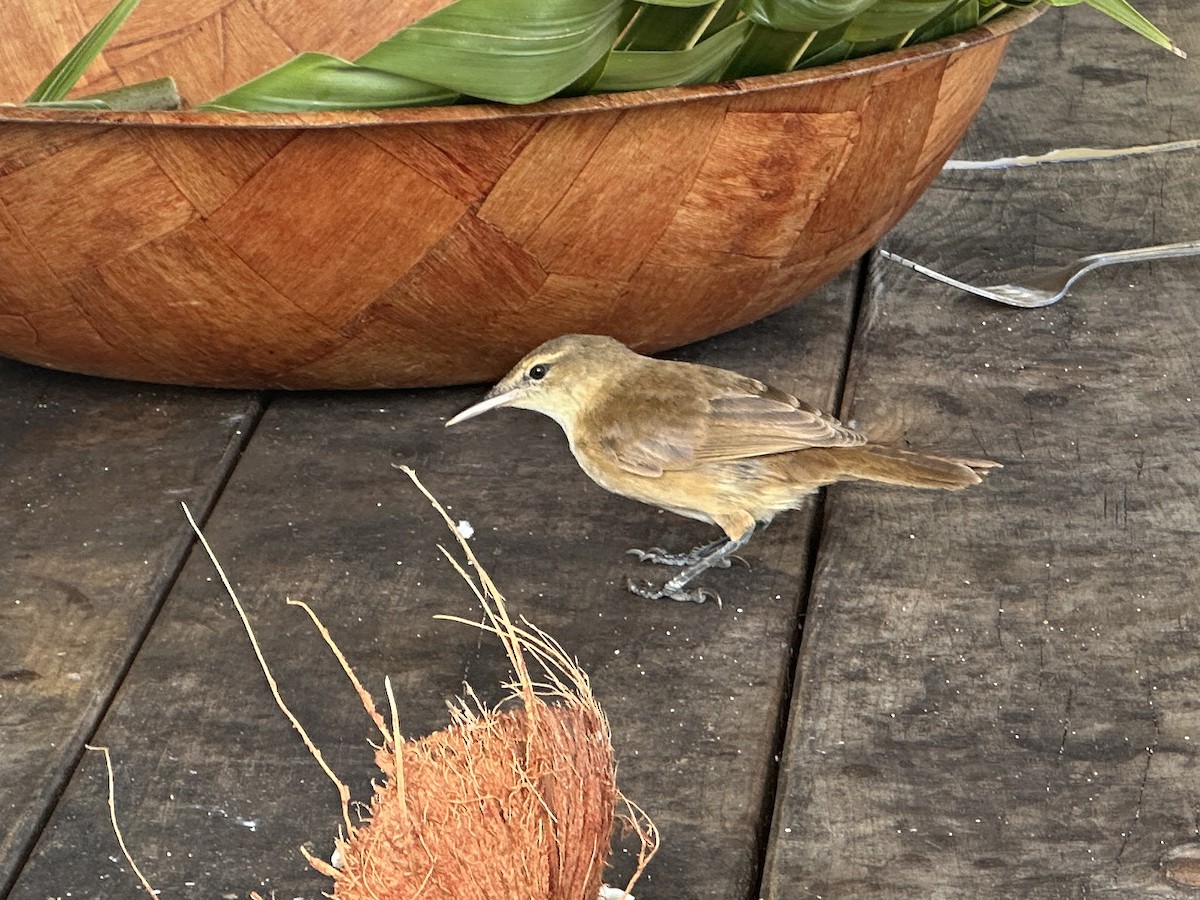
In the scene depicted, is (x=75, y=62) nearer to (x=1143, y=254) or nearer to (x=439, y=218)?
(x=439, y=218)

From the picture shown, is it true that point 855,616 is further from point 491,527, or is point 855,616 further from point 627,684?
point 491,527

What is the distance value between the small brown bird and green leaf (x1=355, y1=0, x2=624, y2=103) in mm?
334

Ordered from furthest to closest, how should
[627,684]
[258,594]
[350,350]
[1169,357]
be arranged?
[1169,357] < [350,350] < [258,594] < [627,684]

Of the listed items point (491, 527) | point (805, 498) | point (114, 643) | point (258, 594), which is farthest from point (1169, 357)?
point (114, 643)

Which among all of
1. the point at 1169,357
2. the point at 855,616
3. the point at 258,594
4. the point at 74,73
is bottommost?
the point at 1169,357

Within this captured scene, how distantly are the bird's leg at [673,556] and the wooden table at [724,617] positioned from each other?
24 millimetres

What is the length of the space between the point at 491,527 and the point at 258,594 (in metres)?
0.26

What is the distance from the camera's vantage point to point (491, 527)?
177cm

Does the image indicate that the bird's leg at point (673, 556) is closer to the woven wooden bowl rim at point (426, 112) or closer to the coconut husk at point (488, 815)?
the woven wooden bowl rim at point (426, 112)

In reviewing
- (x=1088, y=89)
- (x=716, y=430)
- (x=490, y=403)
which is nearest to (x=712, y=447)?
(x=716, y=430)

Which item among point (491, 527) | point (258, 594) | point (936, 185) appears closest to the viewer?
point (258, 594)

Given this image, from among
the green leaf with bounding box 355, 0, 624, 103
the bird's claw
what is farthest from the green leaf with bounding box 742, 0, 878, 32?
the bird's claw

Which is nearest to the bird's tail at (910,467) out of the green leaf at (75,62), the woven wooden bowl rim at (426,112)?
the woven wooden bowl rim at (426,112)

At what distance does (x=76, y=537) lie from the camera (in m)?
1.76
